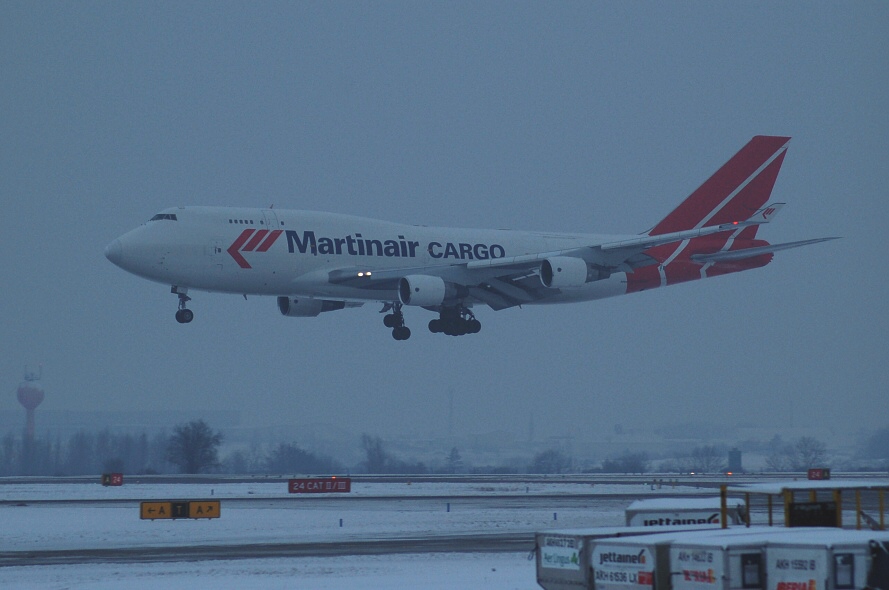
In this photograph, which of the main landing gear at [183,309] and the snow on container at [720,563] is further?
the main landing gear at [183,309]

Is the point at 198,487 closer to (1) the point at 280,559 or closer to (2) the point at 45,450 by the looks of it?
(1) the point at 280,559

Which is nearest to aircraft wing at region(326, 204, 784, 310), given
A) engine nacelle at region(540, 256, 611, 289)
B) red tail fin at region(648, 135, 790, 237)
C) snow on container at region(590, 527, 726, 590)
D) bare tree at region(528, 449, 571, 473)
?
engine nacelle at region(540, 256, 611, 289)

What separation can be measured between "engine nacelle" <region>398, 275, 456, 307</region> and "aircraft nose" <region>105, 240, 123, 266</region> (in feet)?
43.9

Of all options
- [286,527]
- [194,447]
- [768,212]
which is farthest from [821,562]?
[194,447]

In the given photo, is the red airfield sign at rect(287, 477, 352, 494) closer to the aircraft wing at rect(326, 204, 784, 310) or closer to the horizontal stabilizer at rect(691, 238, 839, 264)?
the aircraft wing at rect(326, 204, 784, 310)

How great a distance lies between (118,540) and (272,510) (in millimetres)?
10440

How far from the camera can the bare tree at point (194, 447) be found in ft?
310

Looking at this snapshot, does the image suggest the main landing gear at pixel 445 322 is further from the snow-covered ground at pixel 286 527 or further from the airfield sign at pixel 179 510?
the airfield sign at pixel 179 510

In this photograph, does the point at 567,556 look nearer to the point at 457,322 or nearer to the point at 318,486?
the point at 318,486

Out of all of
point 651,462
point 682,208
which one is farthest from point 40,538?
point 651,462

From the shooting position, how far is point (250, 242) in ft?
182

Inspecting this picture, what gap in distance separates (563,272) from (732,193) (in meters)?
16.8

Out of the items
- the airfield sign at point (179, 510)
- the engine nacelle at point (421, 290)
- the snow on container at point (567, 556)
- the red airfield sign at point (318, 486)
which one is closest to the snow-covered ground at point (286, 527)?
the airfield sign at point (179, 510)

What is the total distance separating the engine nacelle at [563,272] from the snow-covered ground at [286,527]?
10.1 meters
